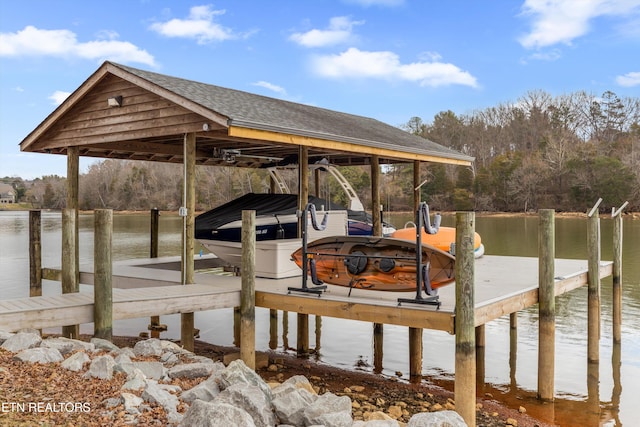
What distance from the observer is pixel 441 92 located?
6550 cm

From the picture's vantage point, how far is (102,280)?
24.6ft

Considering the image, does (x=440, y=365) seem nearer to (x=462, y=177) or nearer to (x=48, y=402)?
(x=48, y=402)

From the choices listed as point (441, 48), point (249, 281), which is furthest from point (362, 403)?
point (441, 48)

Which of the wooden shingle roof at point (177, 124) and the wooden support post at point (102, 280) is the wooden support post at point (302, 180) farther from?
the wooden support post at point (102, 280)

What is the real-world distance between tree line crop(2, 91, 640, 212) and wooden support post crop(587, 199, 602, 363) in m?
27.3

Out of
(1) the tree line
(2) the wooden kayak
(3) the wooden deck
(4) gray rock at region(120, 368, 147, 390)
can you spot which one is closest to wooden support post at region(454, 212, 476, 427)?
(3) the wooden deck

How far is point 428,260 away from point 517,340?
20.4 ft

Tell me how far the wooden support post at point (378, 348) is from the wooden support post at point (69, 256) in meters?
5.62

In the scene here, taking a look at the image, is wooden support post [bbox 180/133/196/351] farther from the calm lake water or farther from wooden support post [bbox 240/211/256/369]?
the calm lake water

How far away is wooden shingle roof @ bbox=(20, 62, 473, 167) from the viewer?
8.63 m

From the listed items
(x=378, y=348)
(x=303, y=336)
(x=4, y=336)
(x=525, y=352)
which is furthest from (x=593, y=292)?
(x=4, y=336)

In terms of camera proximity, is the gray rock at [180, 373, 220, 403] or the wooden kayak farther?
the wooden kayak

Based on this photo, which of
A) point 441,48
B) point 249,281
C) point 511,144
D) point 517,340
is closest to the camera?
point 249,281

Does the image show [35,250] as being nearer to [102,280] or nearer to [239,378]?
[102,280]
